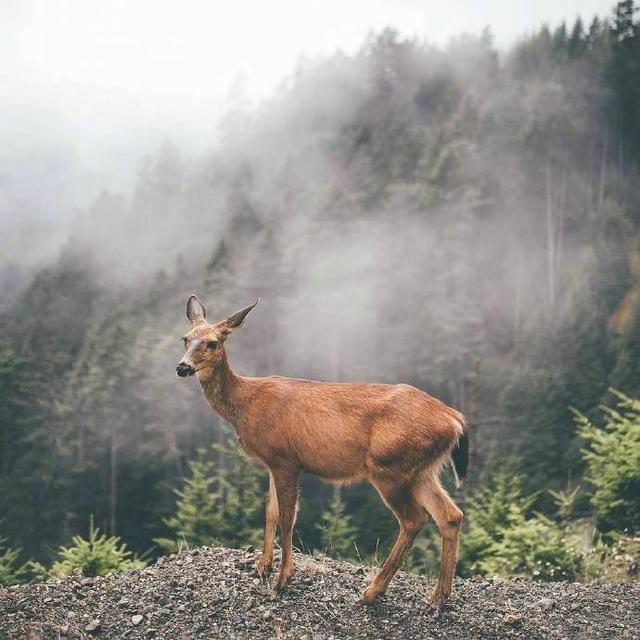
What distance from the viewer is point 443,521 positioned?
688 centimetres

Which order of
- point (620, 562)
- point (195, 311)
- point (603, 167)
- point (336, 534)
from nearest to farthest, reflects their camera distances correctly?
1. point (195, 311)
2. point (620, 562)
3. point (336, 534)
4. point (603, 167)

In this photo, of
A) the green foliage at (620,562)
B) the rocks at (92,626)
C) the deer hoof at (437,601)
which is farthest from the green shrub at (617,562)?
the rocks at (92,626)

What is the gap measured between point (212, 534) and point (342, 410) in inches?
570

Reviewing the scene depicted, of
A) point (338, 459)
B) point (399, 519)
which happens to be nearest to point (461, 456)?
point (399, 519)

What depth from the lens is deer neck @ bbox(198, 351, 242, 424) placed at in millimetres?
7254

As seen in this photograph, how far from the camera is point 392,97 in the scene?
9638 centimetres

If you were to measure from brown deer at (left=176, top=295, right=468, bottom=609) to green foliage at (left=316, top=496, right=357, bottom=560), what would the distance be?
167cm

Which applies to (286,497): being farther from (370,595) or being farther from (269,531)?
(370,595)

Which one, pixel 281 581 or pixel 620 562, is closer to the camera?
pixel 281 581

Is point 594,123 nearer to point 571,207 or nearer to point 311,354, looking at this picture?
point 571,207

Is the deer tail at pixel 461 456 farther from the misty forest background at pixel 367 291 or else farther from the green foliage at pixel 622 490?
the green foliage at pixel 622 490

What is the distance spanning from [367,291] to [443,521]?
56.3 metres

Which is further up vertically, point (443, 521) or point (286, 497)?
point (286, 497)

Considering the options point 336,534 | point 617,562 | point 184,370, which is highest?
point 184,370
